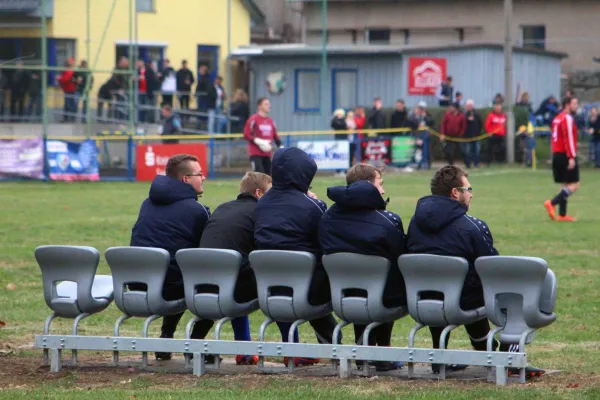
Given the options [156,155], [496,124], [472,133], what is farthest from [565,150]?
[496,124]

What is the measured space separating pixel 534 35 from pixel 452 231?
44.6 meters

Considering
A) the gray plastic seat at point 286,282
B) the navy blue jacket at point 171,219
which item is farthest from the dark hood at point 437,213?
the navy blue jacket at point 171,219

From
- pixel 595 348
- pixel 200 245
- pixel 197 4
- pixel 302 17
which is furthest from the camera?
pixel 302 17

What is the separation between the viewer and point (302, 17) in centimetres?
5288

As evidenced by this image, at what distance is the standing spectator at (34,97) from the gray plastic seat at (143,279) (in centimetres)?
2435

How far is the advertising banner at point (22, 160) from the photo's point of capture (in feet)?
102

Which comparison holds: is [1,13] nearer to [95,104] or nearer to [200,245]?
[95,104]

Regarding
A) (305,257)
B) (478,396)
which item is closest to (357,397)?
(478,396)

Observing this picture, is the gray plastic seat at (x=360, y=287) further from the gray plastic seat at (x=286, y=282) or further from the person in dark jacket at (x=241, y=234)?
the person in dark jacket at (x=241, y=234)

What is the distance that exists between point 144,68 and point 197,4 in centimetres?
611

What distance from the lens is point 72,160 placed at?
31.4m

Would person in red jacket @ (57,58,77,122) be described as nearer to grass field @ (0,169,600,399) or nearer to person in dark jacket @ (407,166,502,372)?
grass field @ (0,169,600,399)

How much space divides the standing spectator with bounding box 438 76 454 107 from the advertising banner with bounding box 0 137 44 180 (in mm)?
14586

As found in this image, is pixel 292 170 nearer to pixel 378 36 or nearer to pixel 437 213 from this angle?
pixel 437 213
